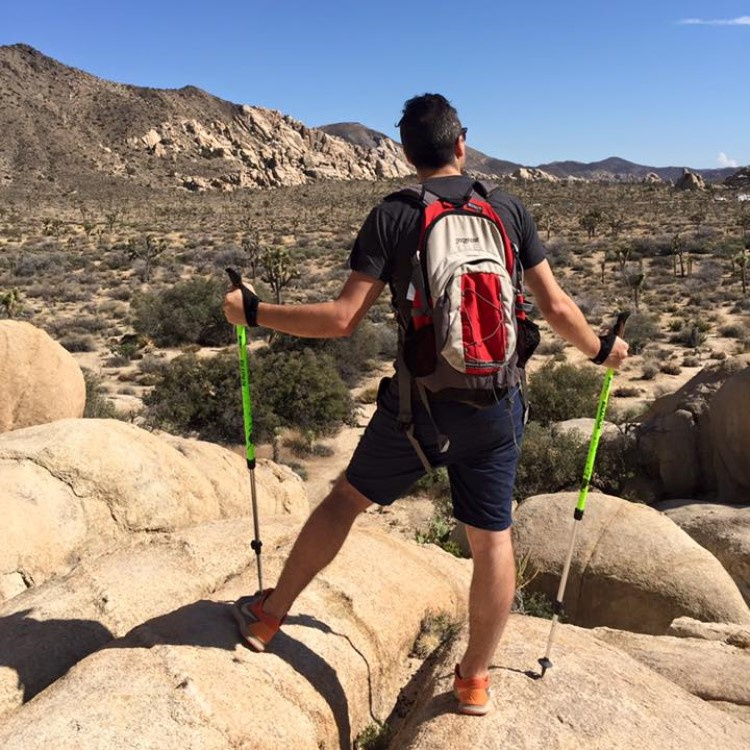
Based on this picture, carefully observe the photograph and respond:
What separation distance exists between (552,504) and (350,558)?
11.1 feet

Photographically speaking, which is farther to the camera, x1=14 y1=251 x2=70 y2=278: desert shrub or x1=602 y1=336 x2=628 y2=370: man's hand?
x1=14 y1=251 x2=70 y2=278: desert shrub

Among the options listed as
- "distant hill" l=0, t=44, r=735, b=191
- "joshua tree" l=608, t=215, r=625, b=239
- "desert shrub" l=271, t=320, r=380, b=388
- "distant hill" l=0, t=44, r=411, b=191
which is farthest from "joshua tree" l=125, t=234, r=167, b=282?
"distant hill" l=0, t=44, r=411, b=191

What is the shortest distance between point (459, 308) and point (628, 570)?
4536 mm

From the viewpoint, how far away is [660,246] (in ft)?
124

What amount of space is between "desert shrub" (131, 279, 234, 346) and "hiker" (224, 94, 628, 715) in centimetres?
1925

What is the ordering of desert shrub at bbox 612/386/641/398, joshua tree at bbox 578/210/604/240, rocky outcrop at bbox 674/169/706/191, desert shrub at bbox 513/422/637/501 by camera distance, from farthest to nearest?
rocky outcrop at bbox 674/169/706/191
joshua tree at bbox 578/210/604/240
desert shrub at bbox 612/386/641/398
desert shrub at bbox 513/422/637/501

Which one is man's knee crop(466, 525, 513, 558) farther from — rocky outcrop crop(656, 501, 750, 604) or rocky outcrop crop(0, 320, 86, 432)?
rocky outcrop crop(0, 320, 86, 432)

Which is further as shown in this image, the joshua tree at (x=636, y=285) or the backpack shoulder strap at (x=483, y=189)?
the joshua tree at (x=636, y=285)

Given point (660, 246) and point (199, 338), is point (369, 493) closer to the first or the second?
point (199, 338)

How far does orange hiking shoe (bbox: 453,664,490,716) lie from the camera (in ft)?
9.30

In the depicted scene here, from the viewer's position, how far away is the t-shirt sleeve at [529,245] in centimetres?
275

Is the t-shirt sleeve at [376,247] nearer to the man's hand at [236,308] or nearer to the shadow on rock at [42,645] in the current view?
the man's hand at [236,308]

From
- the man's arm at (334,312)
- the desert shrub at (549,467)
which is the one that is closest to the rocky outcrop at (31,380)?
the man's arm at (334,312)

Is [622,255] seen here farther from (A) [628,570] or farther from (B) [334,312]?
(B) [334,312]
